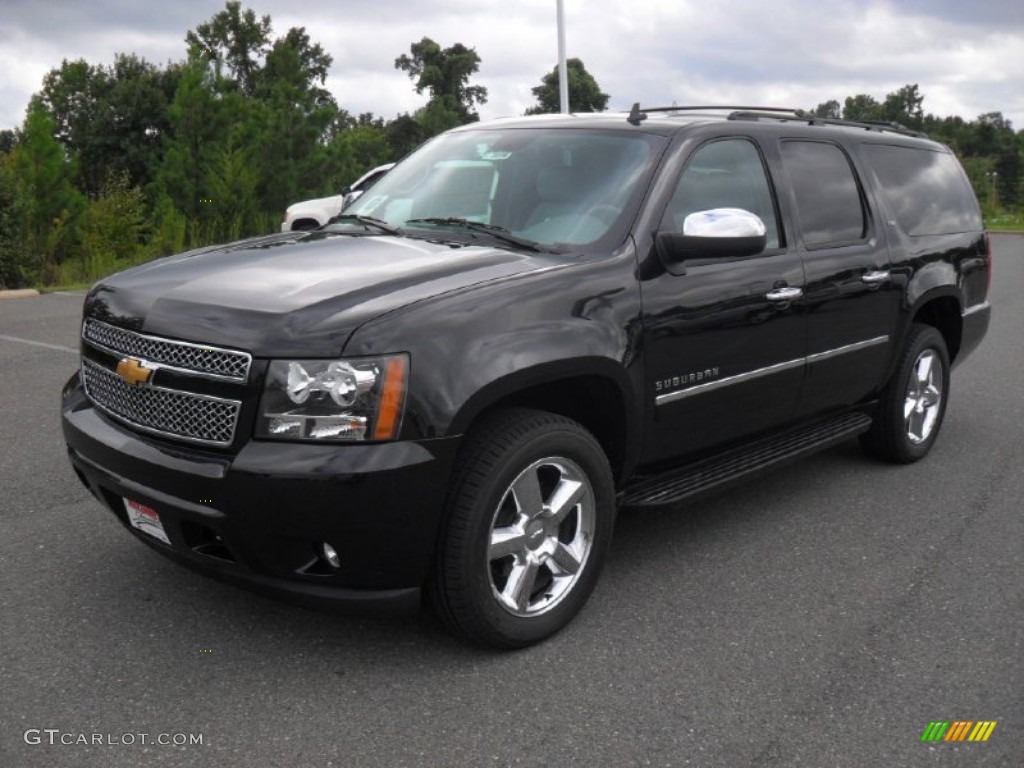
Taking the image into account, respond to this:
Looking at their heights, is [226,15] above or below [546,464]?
above

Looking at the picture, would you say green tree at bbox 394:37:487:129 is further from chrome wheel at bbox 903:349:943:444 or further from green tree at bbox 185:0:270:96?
chrome wheel at bbox 903:349:943:444

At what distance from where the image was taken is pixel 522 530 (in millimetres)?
3408

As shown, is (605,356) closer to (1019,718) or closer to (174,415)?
(174,415)

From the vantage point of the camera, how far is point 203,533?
3.18 m

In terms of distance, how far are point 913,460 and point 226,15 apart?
158 ft

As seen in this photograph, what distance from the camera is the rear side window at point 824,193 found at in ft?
15.4

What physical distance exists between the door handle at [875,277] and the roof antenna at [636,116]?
4.30 ft

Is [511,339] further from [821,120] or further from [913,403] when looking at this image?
[913,403]

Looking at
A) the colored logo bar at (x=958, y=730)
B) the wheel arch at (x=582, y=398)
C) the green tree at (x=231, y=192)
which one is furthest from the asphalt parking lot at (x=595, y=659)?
the green tree at (x=231, y=192)

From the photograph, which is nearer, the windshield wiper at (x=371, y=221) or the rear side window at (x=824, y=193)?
the windshield wiper at (x=371, y=221)

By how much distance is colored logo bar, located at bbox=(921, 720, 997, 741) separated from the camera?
9.78 feet

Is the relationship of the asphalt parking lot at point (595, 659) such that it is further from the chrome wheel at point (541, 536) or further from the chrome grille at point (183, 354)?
the chrome grille at point (183, 354)

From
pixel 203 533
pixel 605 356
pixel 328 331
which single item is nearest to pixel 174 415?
pixel 203 533

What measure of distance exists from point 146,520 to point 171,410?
1.27 feet
